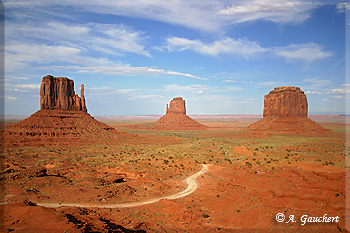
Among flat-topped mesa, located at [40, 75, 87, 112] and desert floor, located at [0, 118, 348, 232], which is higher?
flat-topped mesa, located at [40, 75, 87, 112]

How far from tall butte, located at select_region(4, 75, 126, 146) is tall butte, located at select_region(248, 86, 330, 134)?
60.4 m

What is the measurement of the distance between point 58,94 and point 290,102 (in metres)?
89.7

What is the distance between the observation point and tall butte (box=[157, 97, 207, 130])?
434 ft

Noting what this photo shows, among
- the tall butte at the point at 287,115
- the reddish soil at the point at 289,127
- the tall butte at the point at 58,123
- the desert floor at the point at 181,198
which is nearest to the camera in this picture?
the desert floor at the point at 181,198

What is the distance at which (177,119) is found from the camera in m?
140

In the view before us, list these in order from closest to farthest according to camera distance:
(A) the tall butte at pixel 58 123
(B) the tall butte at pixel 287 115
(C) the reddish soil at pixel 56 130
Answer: (C) the reddish soil at pixel 56 130 < (A) the tall butte at pixel 58 123 < (B) the tall butte at pixel 287 115

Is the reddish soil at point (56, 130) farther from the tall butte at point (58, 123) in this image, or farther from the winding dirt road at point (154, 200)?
the winding dirt road at point (154, 200)

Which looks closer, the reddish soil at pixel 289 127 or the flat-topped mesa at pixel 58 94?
the flat-topped mesa at pixel 58 94

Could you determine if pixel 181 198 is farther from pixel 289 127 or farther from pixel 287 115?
pixel 287 115

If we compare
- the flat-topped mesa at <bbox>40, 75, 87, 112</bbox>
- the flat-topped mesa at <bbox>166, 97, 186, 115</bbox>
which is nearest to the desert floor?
the flat-topped mesa at <bbox>40, 75, 87, 112</bbox>

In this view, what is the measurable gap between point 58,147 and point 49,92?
74.8 ft

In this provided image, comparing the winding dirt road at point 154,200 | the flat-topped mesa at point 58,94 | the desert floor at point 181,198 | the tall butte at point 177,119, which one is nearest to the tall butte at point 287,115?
the tall butte at point 177,119

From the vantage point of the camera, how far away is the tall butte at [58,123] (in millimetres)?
60872

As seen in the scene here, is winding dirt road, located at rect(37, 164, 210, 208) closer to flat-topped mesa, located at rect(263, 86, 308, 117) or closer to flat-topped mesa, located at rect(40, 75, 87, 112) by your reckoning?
flat-topped mesa, located at rect(40, 75, 87, 112)
